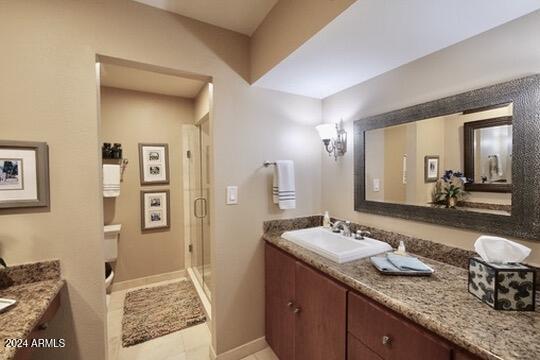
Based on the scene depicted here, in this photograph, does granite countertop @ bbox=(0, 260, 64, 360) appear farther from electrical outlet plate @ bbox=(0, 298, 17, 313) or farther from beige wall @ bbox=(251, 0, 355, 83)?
beige wall @ bbox=(251, 0, 355, 83)

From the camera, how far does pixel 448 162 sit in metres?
1.29

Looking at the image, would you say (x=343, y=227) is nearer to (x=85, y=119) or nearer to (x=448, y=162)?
(x=448, y=162)

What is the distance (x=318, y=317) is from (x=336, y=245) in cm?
52

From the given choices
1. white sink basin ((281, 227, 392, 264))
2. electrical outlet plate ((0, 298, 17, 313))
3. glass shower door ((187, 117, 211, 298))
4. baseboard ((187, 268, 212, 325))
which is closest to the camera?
electrical outlet plate ((0, 298, 17, 313))

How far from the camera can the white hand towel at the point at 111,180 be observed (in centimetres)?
252

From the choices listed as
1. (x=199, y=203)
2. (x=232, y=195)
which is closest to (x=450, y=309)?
(x=232, y=195)

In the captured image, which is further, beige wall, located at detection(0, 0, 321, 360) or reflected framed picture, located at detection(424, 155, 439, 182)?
reflected framed picture, located at detection(424, 155, 439, 182)

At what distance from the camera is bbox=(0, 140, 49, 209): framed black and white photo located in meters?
1.13

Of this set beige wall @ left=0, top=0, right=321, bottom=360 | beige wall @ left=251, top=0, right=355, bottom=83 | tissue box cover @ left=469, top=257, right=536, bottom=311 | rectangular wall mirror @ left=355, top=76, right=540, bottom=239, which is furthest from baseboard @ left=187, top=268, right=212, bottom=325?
beige wall @ left=251, top=0, right=355, bottom=83

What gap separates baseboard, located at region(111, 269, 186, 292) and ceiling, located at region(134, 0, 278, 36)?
9.44 ft

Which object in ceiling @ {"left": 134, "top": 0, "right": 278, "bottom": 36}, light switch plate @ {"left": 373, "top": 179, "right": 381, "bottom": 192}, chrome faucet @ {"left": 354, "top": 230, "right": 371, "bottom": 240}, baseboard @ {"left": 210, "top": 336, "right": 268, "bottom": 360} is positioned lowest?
baseboard @ {"left": 210, "top": 336, "right": 268, "bottom": 360}

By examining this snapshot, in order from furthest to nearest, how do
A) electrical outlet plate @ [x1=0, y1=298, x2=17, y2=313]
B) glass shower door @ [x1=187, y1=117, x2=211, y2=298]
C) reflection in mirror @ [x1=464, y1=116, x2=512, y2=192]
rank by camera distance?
glass shower door @ [x1=187, y1=117, x2=211, y2=298] → reflection in mirror @ [x1=464, y1=116, x2=512, y2=192] → electrical outlet plate @ [x1=0, y1=298, x2=17, y2=313]

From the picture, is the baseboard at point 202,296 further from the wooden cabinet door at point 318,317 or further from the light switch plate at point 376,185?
the light switch plate at point 376,185

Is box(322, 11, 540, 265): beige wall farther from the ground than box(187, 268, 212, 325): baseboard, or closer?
farther from the ground
